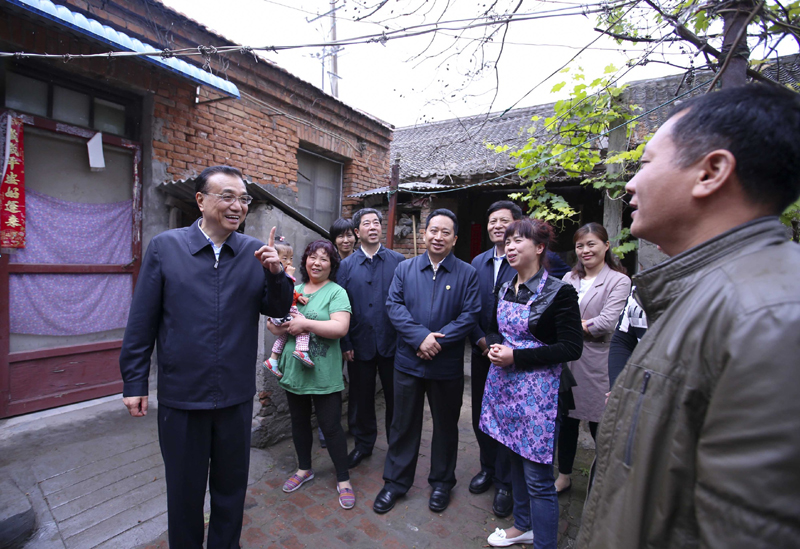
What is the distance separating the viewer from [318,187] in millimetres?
7207

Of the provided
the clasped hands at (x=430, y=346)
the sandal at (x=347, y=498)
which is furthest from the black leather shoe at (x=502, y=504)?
the clasped hands at (x=430, y=346)

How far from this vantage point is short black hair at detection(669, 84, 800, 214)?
844mm

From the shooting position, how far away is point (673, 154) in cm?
97

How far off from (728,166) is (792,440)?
0.57m

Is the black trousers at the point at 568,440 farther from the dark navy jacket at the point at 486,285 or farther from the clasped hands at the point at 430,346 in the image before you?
the clasped hands at the point at 430,346

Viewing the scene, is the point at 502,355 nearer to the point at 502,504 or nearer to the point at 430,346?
the point at 430,346

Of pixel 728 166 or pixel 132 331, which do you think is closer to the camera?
pixel 728 166

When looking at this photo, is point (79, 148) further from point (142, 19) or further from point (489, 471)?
point (489, 471)

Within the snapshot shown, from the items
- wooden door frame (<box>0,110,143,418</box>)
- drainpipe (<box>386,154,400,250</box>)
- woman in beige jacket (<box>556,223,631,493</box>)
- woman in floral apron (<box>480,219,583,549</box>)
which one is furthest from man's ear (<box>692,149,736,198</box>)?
drainpipe (<box>386,154,400,250</box>)

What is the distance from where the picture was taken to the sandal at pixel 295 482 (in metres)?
3.12

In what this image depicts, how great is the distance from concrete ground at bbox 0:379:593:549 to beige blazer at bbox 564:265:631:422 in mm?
768

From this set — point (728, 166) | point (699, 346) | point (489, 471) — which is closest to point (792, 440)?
point (699, 346)

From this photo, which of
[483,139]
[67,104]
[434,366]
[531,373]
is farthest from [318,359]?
[483,139]

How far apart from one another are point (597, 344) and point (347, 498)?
7.16ft
